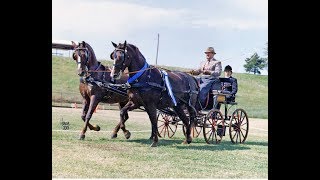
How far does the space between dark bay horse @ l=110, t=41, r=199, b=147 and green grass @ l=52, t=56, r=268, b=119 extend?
0.14m

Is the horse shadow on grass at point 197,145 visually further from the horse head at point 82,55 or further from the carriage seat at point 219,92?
the horse head at point 82,55

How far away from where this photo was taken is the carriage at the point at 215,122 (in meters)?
7.30

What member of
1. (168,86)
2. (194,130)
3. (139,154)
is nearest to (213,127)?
(194,130)

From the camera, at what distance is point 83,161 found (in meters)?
6.58

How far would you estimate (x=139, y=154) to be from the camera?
6.79 meters

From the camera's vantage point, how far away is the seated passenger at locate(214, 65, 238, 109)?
742cm

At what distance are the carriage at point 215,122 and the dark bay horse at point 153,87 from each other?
3.9 inches

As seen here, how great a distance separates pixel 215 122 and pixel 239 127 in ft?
0.95

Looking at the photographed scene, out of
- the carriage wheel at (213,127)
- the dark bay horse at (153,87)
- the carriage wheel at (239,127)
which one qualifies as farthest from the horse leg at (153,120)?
the carriage wheel at (239,127)
